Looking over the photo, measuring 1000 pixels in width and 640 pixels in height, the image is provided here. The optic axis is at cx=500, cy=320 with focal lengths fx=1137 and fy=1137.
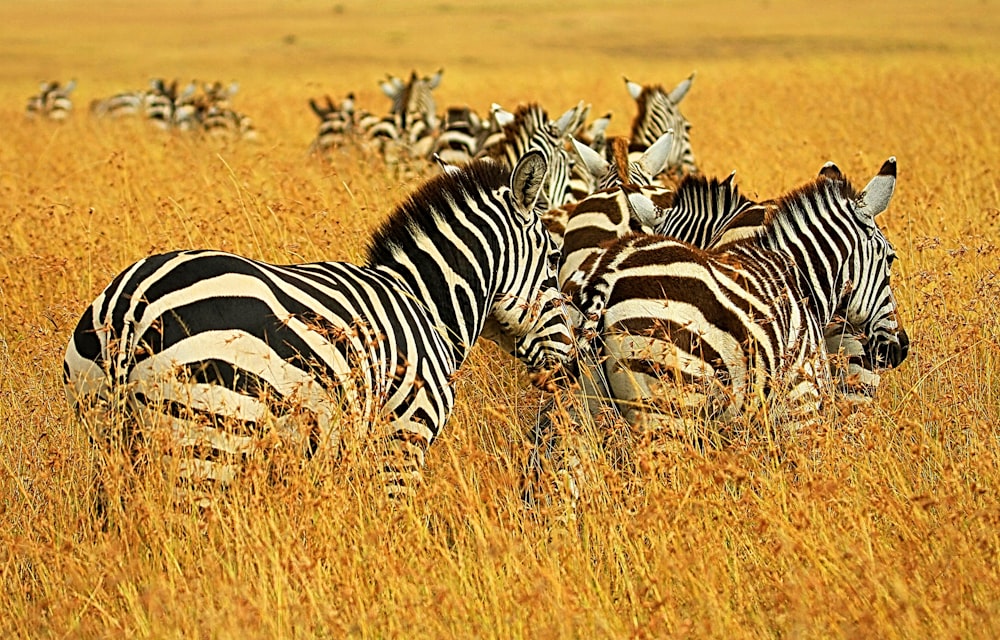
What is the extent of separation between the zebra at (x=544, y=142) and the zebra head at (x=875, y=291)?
3.56 m

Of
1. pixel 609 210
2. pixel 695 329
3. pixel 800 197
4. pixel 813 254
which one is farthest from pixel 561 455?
pixel 609 210

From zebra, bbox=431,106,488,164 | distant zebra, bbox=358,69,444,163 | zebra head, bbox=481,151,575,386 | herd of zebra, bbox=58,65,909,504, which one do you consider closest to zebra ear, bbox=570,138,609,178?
herd of zebra, bbox=58,65,909,504

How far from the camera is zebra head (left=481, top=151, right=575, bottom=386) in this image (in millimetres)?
4730

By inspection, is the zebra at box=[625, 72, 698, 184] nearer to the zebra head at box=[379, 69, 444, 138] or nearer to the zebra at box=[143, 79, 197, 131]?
the zebra head at box=[379, 69, 444, 138]

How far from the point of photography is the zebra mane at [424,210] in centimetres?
464

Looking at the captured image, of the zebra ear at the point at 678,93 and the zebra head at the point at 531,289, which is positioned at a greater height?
the zebra ear at the point at 678,93

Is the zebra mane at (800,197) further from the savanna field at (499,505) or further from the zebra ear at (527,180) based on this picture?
the zebra ear at (527,180)

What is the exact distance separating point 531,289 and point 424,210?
1.85 ft

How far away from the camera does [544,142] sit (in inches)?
347

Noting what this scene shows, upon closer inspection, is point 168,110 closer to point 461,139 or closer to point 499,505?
point 461,139

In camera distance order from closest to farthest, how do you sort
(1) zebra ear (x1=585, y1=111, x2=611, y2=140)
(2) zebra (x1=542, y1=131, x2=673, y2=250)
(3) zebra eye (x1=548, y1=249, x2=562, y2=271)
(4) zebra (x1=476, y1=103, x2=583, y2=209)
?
(3) zebra eye (x1=548, y1=249, x2=562, y2=271), (2) zebra (x1=542, y1=131, x2=673, y2=250), (4) zebra (x1=476, y1=103, x2=583, y2=209), (1) zebra ear (x1=585, y1=111, x2=611, y2=140)

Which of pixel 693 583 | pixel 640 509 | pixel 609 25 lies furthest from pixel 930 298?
pixel 609 25

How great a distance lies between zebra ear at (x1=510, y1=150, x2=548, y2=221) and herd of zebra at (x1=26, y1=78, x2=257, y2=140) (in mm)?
11562

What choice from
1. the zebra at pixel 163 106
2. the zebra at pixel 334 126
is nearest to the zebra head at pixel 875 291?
the zebra at pixel 334 126
